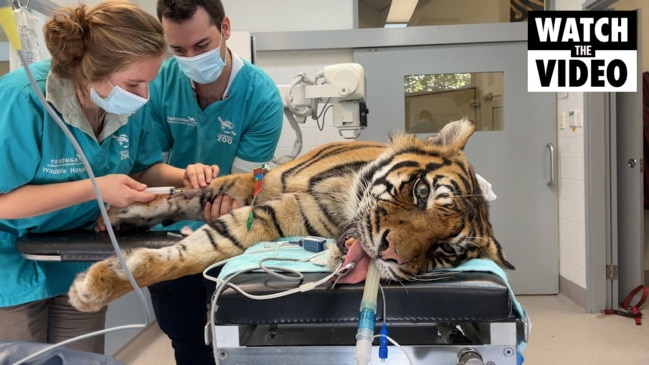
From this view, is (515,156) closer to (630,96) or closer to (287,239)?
(630,96)

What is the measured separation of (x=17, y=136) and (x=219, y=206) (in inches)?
21.5

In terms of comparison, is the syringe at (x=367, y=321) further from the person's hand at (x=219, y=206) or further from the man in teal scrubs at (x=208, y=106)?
the man in teal scrubs at (x=208, y=106)

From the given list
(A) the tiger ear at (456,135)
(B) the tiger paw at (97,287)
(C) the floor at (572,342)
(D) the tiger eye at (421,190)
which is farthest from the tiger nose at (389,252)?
(C) the floor at (572,342)

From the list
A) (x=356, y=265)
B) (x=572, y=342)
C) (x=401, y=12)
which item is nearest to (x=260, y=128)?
(x=356, y=265)

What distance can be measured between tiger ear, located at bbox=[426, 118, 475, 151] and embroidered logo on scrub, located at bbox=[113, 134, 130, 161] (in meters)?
0.92

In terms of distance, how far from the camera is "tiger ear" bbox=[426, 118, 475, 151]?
4.33 feet

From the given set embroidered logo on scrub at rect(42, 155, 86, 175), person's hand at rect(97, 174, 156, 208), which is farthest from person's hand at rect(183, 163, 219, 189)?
embroidered logo on scrub at rect(42, 155, 86, 175)

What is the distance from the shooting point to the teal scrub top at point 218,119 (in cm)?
205

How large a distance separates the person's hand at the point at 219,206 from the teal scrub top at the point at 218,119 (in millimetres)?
526

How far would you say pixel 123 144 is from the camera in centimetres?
163

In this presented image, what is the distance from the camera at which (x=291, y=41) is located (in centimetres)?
431

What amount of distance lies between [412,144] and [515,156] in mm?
3373

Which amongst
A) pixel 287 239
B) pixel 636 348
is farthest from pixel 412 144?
pixel 636 348

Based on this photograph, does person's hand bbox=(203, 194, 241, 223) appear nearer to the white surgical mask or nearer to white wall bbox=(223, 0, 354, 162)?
the white surgical mask
